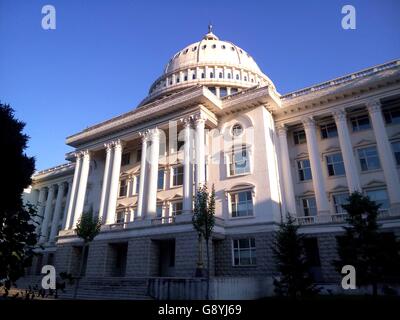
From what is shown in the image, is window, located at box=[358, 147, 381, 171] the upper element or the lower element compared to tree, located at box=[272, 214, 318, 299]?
upper

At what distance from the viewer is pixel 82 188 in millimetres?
38781

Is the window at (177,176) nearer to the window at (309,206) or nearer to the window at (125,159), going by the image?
the window at (125,159)

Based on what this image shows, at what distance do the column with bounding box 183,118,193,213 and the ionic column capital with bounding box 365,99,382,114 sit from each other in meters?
17.5

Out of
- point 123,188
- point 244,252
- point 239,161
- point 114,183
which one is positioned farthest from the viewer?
point 123,188

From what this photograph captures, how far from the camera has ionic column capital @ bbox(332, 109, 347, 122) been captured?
3034cm

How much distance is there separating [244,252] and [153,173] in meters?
12.4

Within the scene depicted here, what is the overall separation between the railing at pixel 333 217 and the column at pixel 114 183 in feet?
65.7

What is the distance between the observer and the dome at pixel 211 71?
2330 inches

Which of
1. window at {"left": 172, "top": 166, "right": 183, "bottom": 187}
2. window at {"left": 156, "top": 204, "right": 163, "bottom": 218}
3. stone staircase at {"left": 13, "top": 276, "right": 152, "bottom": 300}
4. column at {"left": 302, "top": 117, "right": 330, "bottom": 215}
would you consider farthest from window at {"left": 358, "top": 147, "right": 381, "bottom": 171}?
Answer: stone staircase at {"left": 13, "top": 276, "right": 152, "bottom": 300}

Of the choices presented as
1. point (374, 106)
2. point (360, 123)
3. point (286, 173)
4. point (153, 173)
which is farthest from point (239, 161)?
point (374, 106)

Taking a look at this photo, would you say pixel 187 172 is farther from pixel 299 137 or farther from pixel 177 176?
pixel 299 137

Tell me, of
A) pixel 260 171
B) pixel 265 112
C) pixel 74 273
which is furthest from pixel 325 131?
pixel 74 273

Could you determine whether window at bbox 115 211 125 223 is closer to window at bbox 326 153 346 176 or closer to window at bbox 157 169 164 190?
window at bbox 157 169 164 190

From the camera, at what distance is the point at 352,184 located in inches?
1093
